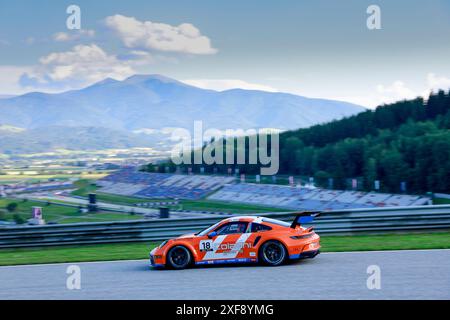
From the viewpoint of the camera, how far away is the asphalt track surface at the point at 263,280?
7832mm

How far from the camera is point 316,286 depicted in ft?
27.2

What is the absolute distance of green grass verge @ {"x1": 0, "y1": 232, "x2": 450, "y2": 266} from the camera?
12.2 m

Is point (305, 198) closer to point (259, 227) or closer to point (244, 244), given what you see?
point (259, 227)

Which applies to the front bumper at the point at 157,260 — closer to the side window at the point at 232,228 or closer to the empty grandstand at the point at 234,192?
the side window at the point at 232,228

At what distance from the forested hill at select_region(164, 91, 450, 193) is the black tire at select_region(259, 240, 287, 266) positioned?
42905 millimetres

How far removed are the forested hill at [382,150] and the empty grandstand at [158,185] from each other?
6236 millimetres

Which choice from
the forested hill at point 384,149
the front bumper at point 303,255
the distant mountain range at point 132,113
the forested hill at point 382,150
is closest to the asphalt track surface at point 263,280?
the front bumper at point 303,255

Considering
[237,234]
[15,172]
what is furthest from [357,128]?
[237,234]

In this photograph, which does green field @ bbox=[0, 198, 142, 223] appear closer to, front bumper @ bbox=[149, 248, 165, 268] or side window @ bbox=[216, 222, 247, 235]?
front bumper @ bbox=[149, 248, 165, 268]

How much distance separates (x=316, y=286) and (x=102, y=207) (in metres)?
22.4

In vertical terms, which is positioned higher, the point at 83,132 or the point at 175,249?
the point at 83,132

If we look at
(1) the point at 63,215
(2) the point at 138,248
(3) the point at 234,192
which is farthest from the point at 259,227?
(3) the point at 234,192

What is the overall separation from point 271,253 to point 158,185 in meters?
31.8
